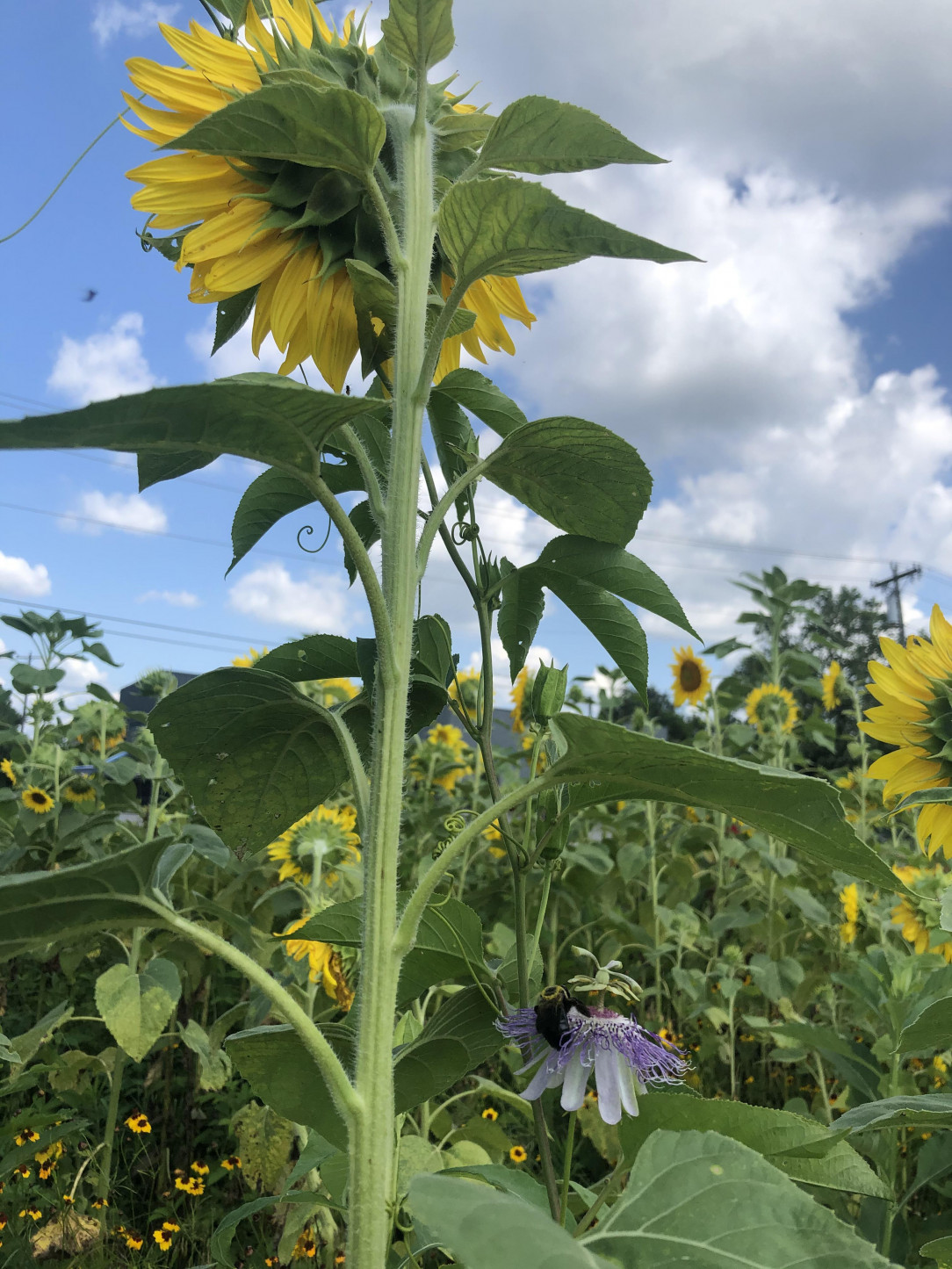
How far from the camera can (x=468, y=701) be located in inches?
139

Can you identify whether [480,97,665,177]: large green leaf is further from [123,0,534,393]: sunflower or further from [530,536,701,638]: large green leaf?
[530,536,701,638]: large green leaf

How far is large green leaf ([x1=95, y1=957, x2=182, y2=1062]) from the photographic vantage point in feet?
5.01

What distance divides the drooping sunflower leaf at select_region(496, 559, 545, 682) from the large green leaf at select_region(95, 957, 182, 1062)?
1002 mm

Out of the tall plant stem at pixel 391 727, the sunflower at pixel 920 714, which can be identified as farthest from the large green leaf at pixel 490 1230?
the sunflower at pixel 920 714

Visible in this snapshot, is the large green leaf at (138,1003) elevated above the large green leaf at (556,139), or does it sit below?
below

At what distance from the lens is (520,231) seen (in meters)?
0.57

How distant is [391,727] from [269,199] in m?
0.37

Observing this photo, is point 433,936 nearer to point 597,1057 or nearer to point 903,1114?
point 597,1057

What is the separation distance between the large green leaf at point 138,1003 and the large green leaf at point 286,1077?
90 centimetres

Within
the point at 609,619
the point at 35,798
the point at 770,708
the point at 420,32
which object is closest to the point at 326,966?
the point at 609,619

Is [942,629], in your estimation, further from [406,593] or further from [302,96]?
[302,96]

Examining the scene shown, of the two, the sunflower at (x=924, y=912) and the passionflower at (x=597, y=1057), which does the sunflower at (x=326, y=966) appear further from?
the sunflower at (x=924, y=912)

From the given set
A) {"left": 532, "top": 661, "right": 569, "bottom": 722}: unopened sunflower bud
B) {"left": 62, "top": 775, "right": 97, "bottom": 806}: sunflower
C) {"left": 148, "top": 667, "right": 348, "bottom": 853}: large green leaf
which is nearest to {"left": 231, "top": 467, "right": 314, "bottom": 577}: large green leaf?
{"left": 148, "top": 667, "right": 348, "bottom": 853}: large green leaf

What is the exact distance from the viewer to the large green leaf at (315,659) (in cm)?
82
